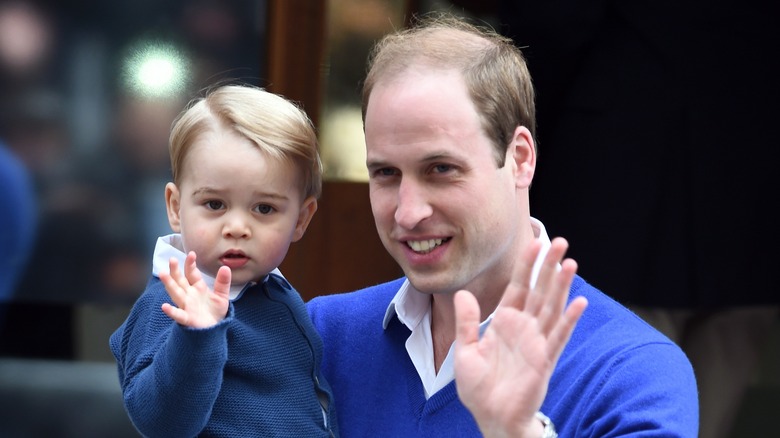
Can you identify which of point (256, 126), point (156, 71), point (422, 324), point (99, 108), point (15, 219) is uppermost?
point (256, 126)

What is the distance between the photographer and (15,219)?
11.4 ft

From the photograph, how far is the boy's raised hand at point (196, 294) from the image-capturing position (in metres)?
1.74

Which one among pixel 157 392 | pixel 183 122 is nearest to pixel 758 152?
pixel 183 122

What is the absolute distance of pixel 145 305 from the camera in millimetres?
1963

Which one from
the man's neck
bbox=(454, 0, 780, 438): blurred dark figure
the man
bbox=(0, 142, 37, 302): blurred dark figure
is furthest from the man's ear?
bbox=(0, 142, 37, 302): blurred dark figure

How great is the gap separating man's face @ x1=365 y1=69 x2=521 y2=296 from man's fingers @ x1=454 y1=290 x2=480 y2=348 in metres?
0.34

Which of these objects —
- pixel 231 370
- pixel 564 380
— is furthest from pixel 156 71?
pixel 564 380

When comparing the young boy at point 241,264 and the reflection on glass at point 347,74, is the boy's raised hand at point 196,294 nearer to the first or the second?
the young boy at point 241,264

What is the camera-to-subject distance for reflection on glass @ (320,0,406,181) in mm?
3555

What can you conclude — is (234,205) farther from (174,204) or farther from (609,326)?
(609,326)

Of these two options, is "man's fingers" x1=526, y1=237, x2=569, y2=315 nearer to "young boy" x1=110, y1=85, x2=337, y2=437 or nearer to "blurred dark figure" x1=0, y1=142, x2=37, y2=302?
"young boy" x1=110, y1=85, x2=337, y2=437

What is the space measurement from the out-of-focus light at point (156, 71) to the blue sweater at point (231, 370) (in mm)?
1494

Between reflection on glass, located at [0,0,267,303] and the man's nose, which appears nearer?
the man's nose

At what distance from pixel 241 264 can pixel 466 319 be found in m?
0.50
